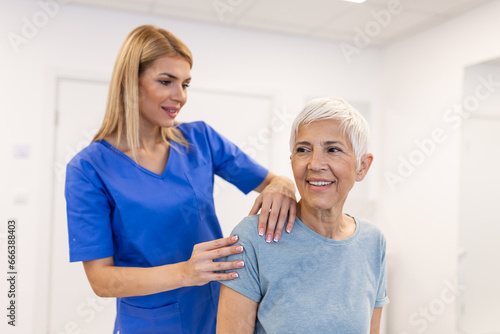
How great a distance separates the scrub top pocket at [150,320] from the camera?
1263mm

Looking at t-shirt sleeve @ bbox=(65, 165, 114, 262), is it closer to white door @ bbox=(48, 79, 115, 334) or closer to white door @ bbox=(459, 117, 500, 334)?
white door @ bbox=(48, 79, 115, 334)

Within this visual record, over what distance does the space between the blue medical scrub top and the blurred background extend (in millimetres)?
1965

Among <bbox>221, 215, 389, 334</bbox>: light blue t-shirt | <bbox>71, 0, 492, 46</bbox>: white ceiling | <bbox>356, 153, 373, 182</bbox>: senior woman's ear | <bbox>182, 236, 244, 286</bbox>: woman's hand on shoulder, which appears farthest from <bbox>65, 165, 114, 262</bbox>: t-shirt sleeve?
<bbox>71, 0, 492, 46</bbox>: white ceiling

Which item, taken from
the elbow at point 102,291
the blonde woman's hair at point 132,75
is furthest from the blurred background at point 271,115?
the elbow at point 102,291

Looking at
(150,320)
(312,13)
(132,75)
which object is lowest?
(150,320)

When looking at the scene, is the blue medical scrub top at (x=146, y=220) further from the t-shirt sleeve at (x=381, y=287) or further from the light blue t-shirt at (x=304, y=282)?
the t-shirt sleeve at (x=381, y=287)

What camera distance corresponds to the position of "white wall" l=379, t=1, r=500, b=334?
296 centimetres

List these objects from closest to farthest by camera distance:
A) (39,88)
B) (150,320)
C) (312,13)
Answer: (150,320), (39,88), (312,13)

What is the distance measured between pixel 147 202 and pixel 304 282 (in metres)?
0.51

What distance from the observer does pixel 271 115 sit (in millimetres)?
3535

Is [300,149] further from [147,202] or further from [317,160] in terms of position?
[147,202]

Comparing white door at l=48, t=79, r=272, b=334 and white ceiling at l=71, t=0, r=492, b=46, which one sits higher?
white ceiling at l=71, t=0, r=492, b=46

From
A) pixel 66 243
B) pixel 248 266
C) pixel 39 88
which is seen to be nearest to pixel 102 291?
pixel 248 266

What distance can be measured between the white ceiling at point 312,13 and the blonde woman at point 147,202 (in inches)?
73.7
